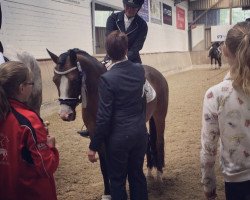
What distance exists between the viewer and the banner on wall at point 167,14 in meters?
22.7

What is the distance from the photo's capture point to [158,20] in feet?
69.9

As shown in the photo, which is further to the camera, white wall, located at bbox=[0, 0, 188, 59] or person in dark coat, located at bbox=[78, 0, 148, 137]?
white wall, located at bbox=[0, 0, 188, 59]

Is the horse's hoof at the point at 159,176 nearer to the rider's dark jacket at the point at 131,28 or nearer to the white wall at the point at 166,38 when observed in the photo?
the rider's dark jacket at the point at 131,28

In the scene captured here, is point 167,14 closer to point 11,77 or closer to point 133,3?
point 133,3

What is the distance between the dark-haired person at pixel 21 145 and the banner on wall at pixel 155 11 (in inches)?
735

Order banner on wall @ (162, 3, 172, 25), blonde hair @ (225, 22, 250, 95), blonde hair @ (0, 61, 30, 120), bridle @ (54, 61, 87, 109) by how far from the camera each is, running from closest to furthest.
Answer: blonde hair @ (225, 22, 250, 95)
blonde hair @ (0, 61, 30, 120)
bridle @ (54, 61, 87, 109)
banner on wall @ (162, 3, 172, 25)

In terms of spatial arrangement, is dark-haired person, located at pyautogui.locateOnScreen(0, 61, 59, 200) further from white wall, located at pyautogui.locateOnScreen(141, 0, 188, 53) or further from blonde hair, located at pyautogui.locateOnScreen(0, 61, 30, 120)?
white wall, located at pyautogui.locateOnScreen(141, 0, 188, 53)

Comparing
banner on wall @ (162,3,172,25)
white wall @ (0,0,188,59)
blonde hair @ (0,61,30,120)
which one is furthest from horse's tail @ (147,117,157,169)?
banner on wall @ (162,3,172,25)

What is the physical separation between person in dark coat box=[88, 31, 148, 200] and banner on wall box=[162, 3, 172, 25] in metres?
20.5

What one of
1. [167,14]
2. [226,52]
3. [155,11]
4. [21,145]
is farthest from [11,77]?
[167,14]

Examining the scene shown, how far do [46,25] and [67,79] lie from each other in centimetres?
714

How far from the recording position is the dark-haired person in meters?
1.98

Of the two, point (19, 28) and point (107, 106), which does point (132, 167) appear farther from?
point (19, 28)

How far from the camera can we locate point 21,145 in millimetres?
1996
